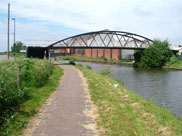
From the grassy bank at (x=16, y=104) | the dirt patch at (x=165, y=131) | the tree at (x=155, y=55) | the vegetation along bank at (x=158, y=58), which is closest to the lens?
the grassy bank at (x=16, y=104)

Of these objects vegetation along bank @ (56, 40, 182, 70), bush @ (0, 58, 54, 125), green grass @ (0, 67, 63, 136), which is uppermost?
vegetation along bank @ (56, 40, 182, 70)

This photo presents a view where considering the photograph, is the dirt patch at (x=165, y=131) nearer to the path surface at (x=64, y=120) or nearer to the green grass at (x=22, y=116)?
the path surface at (x=64, y=120)

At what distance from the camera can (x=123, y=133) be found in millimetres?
6070

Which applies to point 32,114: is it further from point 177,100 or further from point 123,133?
point 177,100

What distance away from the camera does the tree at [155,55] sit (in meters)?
58.7

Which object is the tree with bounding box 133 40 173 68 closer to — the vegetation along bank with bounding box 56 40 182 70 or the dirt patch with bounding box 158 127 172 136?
the vegetation along bank with bounding box 56 40 182 70

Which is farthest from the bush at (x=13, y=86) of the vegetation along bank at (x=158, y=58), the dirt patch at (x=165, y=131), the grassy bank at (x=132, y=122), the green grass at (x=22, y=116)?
the vegetation along bank at (x=158, y=58)

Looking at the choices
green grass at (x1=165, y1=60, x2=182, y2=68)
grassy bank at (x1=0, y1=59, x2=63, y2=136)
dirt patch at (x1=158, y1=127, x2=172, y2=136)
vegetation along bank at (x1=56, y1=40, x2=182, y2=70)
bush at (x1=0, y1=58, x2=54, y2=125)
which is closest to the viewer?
grassy bank at (x1=0, y1=59, x2=63, y2=136)

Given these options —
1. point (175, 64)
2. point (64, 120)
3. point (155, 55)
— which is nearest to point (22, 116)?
point (64, 120)

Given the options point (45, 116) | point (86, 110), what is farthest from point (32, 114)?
point (86, 110)

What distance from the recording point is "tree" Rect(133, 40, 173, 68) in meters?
58.7

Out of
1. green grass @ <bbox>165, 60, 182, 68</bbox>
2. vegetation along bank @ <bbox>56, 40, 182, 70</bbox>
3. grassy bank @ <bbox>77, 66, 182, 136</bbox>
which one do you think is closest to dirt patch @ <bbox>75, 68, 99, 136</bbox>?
grassy bank @ <bbox>77, 66, 182, 136</bbox>

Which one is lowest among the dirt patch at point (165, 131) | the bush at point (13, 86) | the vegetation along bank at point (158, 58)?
the dirt patch at point (165, 131)

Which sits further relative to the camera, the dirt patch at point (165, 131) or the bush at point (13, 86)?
the bush at point (13, 86)
